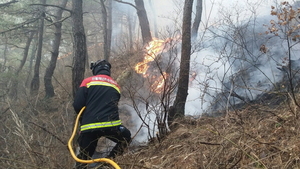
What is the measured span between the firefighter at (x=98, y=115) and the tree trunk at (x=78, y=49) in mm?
2075

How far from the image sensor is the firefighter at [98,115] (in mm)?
4062

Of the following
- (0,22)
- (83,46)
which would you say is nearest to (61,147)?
(83,46)

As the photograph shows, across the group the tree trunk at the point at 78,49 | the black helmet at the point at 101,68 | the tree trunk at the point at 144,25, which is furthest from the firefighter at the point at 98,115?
the tree trunk at the point at 144,25

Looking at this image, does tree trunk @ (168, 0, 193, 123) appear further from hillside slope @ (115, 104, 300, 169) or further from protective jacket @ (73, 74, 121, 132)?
hillside slope @ (115, 104, 300, 169)

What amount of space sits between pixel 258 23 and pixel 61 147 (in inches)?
314

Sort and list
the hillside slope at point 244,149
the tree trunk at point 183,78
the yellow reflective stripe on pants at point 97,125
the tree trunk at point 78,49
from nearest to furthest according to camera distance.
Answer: the hillside slope at point 244,149, the yellow reflective stripe on pants at point 97,125, the tree trunk at point 183,78, the tree trunk at point 78,49

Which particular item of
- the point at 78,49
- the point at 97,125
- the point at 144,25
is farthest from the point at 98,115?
the point at 144,25

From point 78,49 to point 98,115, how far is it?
294 cm

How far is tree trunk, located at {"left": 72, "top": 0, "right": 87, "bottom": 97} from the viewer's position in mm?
6332

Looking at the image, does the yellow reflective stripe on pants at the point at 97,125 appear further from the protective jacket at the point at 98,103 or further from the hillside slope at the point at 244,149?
the hillside slope at the point at 244,149

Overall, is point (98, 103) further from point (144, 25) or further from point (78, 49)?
point (144, 25)

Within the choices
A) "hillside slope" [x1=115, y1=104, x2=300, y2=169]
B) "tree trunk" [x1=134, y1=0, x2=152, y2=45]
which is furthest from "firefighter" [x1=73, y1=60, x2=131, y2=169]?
"tree trunk" [x1=134, y1=0, x2=152, y2=45]

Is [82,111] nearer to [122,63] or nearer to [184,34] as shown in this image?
[184,34]

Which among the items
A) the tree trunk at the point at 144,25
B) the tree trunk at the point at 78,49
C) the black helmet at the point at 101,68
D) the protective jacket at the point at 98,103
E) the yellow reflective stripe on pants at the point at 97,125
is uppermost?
the tree trunk at the point at 144,25
